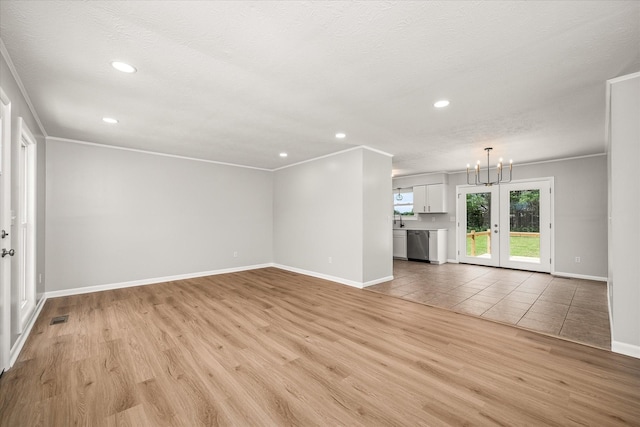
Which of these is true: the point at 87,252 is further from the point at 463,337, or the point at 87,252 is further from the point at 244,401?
the point at 463,337

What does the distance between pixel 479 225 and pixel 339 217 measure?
4.19 m

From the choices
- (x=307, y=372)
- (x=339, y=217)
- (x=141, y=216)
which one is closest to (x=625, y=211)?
(x=307, y=372)

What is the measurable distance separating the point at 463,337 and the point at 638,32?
279 centimetres

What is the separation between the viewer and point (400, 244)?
8.23 m

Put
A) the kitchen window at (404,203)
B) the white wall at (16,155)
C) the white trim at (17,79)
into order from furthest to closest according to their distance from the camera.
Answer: the kitchen window at (404,203) < the white wall at (16,155) < the white trim at (17,79)

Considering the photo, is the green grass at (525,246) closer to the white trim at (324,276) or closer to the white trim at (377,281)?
the white trim at (377,281)

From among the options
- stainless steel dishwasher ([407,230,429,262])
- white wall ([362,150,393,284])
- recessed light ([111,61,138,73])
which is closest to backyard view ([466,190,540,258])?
stainless steel dishwasher ([407,230,429,262])

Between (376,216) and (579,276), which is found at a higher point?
(376,216)

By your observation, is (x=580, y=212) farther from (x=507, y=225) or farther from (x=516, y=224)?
(x=507, y=225)

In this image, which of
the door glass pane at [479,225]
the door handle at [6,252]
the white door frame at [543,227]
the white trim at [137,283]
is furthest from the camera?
the door glass pane at [479,225]

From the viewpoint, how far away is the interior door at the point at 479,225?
6832 mm

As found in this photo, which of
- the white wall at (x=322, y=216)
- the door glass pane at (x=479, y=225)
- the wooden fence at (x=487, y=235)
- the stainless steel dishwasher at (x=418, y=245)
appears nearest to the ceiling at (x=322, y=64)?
the white wall at (x=322, y=216)

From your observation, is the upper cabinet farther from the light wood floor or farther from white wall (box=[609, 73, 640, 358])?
white wall (box=[609, 73, 640, 358])

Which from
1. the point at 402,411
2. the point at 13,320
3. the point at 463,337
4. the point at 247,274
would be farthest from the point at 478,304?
the point at 13,320
